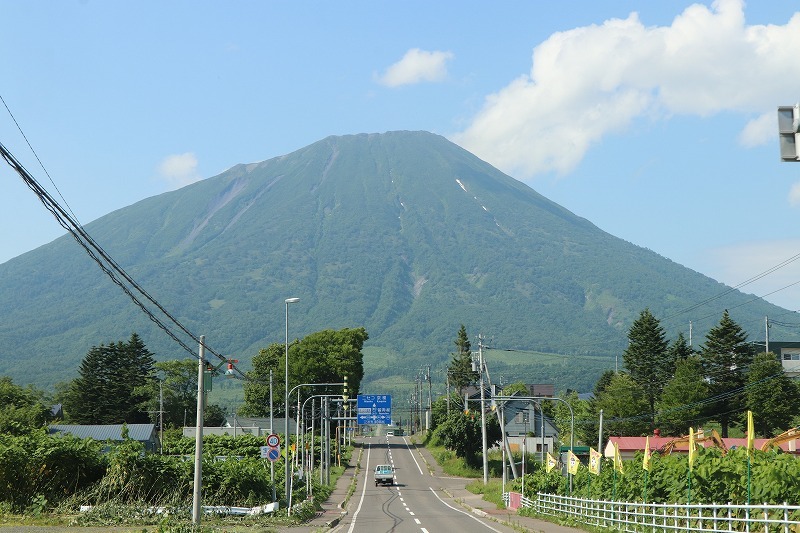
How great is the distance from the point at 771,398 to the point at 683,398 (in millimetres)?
6941

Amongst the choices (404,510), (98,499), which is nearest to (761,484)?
(98,499)

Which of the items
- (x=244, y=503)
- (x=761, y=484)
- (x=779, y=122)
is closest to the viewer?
(x=779, y=122)

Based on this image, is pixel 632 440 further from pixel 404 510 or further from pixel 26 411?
pixel 26 411

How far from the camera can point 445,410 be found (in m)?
111

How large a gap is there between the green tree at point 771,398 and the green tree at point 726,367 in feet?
8.13

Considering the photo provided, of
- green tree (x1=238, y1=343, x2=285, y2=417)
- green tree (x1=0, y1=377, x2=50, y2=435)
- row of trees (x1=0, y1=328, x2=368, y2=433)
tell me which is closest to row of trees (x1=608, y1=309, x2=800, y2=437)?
row of trees (x1=0, y1=328, x2=368, y2=433)

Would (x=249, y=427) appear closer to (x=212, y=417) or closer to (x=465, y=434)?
(x=212, y=417)

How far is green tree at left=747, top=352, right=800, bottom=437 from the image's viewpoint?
223ft

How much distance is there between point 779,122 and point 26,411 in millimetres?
71650

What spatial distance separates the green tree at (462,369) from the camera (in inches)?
4813

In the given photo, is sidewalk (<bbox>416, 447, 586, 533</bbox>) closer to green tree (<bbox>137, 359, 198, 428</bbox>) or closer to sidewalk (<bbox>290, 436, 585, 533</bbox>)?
sidewalk (<bbox>290, 436, 585, 533</bbox>)

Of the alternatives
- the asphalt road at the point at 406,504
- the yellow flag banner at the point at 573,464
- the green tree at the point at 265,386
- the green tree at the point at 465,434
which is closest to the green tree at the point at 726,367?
the green tree at the point at 465,434

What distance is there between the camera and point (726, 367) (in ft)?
246

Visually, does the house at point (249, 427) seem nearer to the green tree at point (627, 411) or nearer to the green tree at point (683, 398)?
the green tree at point (627, 411)
